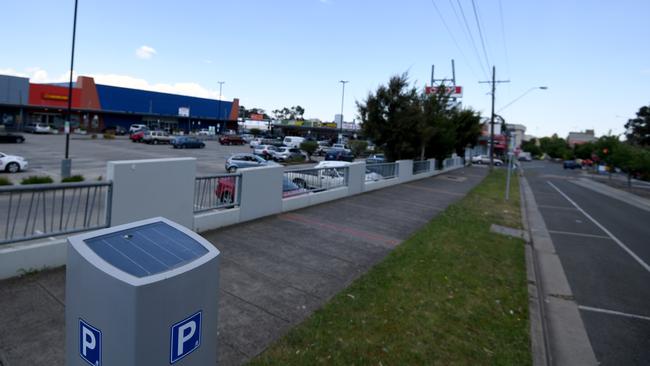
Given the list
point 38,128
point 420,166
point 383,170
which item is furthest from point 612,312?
point 38,128

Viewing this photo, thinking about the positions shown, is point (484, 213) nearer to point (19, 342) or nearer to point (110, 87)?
point (19, 342)

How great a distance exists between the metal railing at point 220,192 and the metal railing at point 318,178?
92.6 inches

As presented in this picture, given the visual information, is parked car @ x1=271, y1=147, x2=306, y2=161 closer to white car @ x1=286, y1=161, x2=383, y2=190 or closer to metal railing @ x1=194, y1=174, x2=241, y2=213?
white car @ x1=286, y1=161, x2=383, y2=190

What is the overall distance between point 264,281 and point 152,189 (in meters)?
2.55

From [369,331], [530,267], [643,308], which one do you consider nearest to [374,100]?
[530,267]

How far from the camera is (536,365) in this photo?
4.23 metres

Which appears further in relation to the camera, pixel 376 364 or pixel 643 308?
pixel 643 308

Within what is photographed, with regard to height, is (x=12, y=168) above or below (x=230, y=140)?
below

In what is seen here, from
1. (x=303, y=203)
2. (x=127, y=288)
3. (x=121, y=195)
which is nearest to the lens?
(x=127, y=288)

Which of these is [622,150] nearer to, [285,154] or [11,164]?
[285,154]

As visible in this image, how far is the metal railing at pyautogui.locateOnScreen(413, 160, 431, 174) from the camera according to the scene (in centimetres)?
2508

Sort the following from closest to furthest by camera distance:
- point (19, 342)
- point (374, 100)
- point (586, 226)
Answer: point (19, 342), point (586, 226), point (374, 100)

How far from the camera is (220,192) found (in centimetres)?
876

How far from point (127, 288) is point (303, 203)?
32.4 feet
